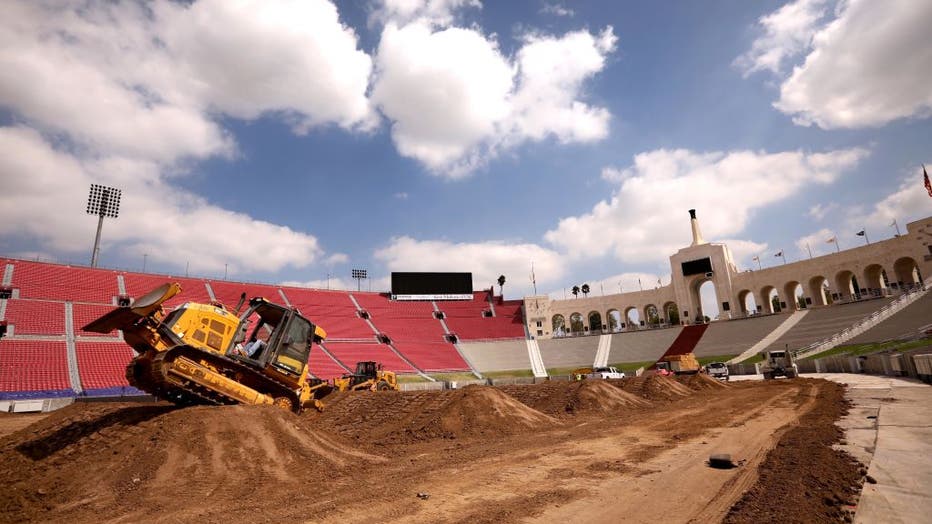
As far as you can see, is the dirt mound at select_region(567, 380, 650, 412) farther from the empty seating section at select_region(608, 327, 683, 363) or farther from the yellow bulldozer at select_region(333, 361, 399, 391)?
the empty seating section at select_region(608, 327, 683, 363)

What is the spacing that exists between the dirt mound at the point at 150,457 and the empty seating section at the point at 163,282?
132 ft

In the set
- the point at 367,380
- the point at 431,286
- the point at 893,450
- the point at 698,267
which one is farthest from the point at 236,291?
the point at 698,267

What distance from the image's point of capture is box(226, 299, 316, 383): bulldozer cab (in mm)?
13312

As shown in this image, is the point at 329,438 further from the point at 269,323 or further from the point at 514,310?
the point at 514,310

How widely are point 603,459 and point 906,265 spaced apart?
58.4 metres

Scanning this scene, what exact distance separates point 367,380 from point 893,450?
2675 cm

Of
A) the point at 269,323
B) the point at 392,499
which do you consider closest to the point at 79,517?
the point at 392,499

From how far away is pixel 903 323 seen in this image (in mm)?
37562

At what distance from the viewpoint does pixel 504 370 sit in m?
55.6

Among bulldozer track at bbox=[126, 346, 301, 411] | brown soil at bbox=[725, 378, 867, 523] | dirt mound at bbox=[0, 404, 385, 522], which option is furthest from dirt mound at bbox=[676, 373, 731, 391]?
bulldozer track at bbox=[126, 346, 301, 411]

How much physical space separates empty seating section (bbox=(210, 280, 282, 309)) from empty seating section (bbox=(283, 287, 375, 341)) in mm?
1993

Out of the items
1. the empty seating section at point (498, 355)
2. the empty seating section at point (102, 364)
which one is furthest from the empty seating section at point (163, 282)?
the empty seating section at point (498, 355)

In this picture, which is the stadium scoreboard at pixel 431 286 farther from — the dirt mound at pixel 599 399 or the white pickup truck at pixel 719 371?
the dirt mound at pixel 599 399

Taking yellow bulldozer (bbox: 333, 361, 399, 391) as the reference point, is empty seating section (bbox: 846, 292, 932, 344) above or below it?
above
